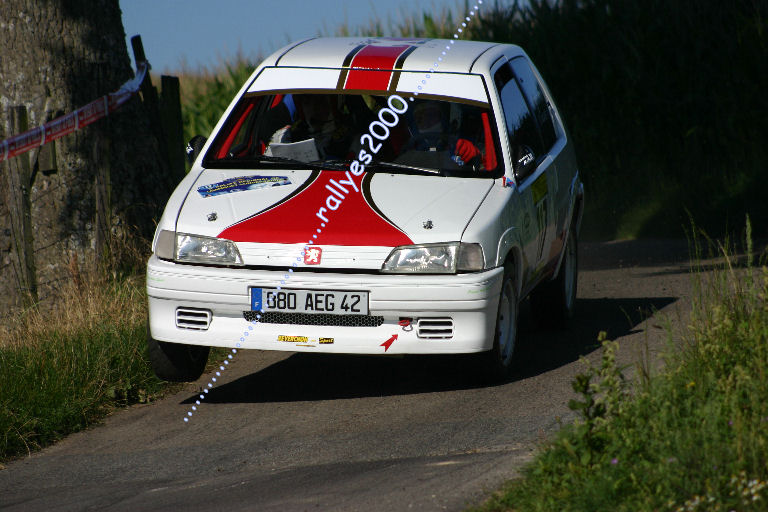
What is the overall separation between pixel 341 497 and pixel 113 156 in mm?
6234

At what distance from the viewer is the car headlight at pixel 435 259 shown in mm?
6750

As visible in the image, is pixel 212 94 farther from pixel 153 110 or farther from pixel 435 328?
pixel 435 328

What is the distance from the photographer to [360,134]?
8164mm

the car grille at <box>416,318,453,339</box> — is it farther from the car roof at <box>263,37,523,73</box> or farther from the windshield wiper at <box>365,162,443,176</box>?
the car roof at <box>263,37,523,73</box>

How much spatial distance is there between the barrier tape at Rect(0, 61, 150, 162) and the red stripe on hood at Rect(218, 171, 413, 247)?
3.27 metres

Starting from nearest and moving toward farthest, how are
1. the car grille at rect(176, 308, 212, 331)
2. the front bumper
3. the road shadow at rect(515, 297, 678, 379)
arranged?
the front bumper, the car grille at rect(176, 308, 212, 331), the road shadow at rect(515, 297, 678, 379)

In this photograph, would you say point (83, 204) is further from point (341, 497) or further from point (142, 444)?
point (341, 497)

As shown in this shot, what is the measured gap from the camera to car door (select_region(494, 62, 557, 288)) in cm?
765

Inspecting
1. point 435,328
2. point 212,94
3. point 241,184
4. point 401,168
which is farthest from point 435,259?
point 212,94

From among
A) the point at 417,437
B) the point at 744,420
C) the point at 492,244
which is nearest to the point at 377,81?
the point at 492,244

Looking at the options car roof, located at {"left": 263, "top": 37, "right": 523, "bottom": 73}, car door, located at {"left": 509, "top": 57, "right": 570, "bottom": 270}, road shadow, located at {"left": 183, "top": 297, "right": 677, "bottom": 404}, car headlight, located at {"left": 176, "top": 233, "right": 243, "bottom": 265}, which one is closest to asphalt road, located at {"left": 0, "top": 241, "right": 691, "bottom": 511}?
road shadow, located at {"left": 183, "top": 297, "right": 677, "bottom": 404}

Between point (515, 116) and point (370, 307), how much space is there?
217 centimetres

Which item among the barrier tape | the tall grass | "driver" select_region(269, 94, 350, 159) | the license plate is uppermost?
"driver" select_region(269, 94, 350, 159)

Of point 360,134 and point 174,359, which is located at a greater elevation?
point 360,134
